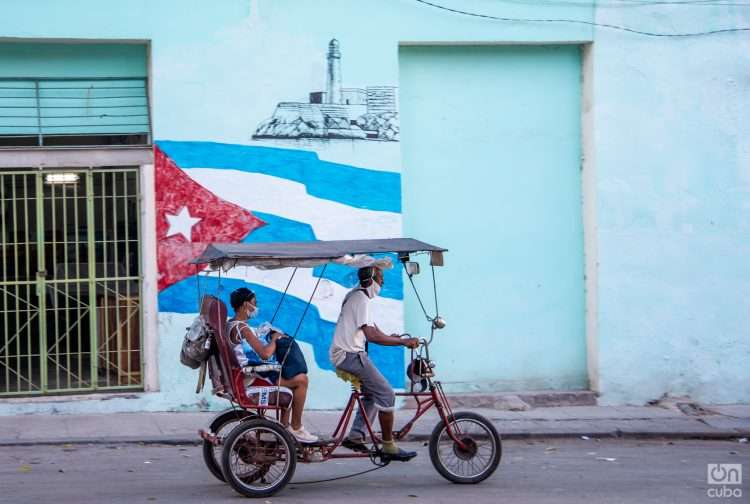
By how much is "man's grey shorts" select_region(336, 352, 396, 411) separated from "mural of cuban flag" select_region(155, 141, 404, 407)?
11.0ft

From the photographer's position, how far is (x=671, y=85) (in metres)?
12.4

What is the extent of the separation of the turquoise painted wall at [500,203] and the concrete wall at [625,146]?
0.25 metres

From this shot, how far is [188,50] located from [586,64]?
480 cm

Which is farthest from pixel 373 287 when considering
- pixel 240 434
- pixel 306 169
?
pixel 306 169

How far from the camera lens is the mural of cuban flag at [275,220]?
11273 millimetres

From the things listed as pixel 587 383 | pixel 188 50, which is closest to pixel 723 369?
pixel 587 383

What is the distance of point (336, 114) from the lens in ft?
38.4

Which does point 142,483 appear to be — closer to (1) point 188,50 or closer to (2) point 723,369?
(1) point 188,50

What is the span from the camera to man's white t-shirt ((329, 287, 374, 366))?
26.9ft

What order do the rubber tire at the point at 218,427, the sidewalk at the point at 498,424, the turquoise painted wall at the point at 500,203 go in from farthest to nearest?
the turquoise painted wall at the point at 500,203 → the sidewalk at the point at 498,424 → the rubber tire at the point at 218,427

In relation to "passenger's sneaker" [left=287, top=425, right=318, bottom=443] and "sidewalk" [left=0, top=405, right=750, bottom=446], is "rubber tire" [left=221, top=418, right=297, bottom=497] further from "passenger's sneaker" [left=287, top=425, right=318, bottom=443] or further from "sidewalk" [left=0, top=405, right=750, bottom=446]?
"sidewalk" [left=0, top=405, right=750, bottom=446]

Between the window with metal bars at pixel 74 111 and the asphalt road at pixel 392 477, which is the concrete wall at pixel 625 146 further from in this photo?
the asphalt road at pixel 392 477

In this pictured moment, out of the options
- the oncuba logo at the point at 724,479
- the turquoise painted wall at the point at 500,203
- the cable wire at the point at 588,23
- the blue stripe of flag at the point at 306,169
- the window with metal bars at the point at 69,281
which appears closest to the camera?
the oncuba logo at the point at 724,479

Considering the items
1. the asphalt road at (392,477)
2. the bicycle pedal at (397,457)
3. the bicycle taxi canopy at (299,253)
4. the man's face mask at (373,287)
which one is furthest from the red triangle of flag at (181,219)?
the bicycle pedal at (397,457)
